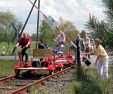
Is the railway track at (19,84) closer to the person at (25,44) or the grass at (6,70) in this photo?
the person at (25,44)

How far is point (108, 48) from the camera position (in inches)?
279

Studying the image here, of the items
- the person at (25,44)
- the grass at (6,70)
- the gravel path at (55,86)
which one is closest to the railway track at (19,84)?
the gravel path at (55,86)

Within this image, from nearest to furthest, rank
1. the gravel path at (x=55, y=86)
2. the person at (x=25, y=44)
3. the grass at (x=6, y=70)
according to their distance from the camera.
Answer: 1. the gravel path at (x=55, y=86)
2. the person at (x=25, y=44)
3. the grass at (x=6, y=70)

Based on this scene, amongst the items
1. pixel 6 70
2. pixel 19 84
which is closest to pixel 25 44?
pixel 6 70

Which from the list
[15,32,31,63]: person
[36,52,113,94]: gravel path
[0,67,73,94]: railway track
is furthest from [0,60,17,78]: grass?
[36,52,113,94]: gravel path

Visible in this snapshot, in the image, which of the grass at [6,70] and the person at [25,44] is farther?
the grass at [6,70]

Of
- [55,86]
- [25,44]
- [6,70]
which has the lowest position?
[55,86]

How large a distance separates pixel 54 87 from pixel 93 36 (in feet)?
26.6

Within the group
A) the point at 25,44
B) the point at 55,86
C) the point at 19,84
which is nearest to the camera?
the point at 55,86

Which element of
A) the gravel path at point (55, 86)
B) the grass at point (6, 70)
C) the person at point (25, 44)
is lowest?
→ the gravel path at point (55, 86)

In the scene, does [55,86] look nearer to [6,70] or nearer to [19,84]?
[19,84]

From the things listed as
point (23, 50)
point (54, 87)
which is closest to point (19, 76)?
point (23, 50)

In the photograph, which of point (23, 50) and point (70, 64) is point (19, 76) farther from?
point (70, 64)

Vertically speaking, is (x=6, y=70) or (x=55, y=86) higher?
(x=6, y=70)
